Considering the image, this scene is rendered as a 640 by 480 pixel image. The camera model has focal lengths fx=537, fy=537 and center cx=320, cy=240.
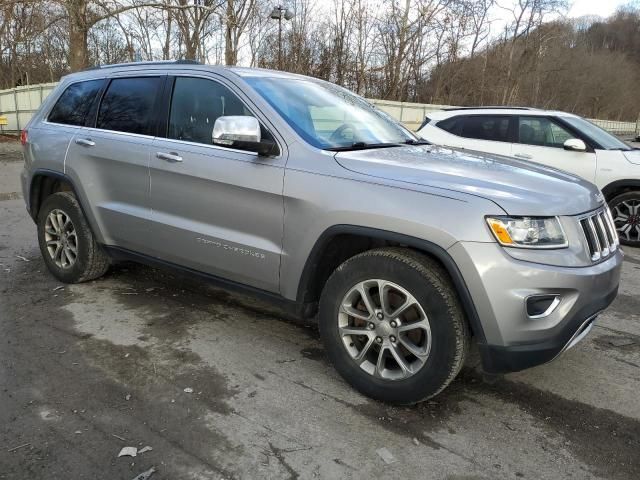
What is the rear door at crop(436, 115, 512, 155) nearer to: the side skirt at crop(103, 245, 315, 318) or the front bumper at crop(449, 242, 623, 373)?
the side skirt at crop(103, 245, 315, 318)

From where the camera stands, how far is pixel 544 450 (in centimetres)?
262

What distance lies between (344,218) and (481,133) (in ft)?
19.4

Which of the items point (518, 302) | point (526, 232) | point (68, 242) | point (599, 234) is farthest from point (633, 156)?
point (68, 242)

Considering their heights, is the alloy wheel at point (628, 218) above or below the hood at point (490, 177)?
below

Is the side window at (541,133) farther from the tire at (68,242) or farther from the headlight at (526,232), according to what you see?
the tire at (68,242)

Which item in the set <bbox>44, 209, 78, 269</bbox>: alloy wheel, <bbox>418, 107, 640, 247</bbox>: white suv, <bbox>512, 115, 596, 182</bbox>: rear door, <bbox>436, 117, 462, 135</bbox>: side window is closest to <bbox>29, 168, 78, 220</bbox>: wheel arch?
<bbox>44, 209, 78, 269</bbox>: alloy wheel

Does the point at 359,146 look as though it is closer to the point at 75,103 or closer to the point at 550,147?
the point at 75,103

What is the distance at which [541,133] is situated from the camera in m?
7.68

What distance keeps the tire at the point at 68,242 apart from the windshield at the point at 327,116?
202 centimetres

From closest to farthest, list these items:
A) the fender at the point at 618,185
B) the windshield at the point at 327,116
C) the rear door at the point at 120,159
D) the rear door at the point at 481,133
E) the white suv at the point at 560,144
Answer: the windshield at the point at 327,116 → the rear door at the point at 120,159 → the fender at the point at 618,185 → the white suv at the point at 560,144 → the rear door at the point at 481,133

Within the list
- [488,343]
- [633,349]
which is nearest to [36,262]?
[488,343]

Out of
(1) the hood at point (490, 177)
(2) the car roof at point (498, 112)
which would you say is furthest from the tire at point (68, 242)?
(2) the car roof at point (498, 112)

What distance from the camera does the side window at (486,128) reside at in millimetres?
7988

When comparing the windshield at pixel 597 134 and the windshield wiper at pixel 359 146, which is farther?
the windshield at pixel 597 134
